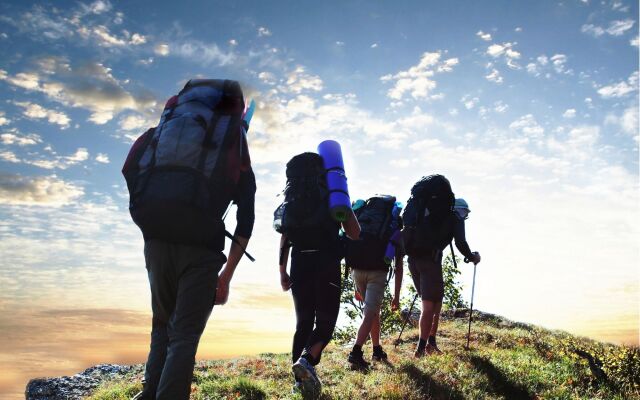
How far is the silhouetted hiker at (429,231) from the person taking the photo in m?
8.16

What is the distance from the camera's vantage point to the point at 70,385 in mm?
12875

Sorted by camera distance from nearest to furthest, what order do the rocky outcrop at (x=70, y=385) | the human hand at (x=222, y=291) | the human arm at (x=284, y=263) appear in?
the human hand at (x=222, y=291)
the human arm at (x=284, y=263)
the rocky outcrop at (x=70, y=385)

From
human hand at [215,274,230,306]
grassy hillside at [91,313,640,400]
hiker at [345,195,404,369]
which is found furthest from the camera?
hiker at [345,195,404,369]

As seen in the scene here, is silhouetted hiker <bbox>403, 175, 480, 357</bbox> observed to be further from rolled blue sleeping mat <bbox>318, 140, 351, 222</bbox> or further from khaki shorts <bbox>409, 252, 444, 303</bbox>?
rolled blue sleeping mat <bbox>318, 140, 351, 222</bbox>

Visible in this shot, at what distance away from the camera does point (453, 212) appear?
836 centimetres

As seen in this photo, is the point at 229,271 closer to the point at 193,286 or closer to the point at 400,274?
the point at 193,286

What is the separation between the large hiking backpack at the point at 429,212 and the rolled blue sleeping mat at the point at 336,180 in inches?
117

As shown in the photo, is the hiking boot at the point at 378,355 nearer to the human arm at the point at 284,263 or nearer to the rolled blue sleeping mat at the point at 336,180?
the human arm at the point at 284,263

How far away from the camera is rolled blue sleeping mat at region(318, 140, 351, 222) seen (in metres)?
5.25

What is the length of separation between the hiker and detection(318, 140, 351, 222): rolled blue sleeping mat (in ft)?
8.38

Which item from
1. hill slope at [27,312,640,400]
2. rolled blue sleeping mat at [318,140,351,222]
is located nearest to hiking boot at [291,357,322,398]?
hill slope at [27,312,640,400]

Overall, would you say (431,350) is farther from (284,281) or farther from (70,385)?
(70,385)

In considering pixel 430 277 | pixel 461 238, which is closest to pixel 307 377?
pixel 430 277

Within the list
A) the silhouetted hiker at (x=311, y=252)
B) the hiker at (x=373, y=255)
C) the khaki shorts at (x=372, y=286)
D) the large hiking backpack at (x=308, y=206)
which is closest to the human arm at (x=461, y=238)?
the hiker at (x=373, y=255)
